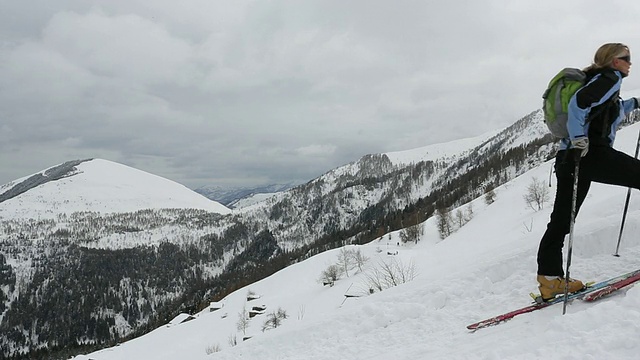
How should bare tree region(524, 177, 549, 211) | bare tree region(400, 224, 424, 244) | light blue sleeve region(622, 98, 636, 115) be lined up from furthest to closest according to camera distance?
bare tree region(400, 224, 424, 244) < bare tree region(524, 177, 549, 211) < light blue sleeve region(622, 98, 636, 115)

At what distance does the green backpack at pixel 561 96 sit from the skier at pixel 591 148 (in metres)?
0.13

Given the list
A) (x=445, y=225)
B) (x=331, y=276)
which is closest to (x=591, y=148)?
(x=331, y=276)

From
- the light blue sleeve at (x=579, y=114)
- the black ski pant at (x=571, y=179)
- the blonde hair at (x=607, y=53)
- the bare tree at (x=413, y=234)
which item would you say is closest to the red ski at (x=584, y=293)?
the black ski pant at (x=571, y=179)

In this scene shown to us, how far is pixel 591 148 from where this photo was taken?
442 centimetres

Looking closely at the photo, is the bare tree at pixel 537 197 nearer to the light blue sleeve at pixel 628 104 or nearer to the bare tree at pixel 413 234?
the bare tree at pixel 413 234

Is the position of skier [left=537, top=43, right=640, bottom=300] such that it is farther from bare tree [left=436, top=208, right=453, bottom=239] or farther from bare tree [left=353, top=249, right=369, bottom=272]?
bare tree [left=436, top=208, right=453, bottom=239]

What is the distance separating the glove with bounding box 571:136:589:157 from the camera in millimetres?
4109

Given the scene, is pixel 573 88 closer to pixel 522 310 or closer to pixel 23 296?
pixel 522 310

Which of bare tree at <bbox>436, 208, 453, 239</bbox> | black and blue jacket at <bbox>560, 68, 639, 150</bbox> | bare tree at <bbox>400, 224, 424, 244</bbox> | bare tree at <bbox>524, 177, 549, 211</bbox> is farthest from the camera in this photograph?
bare tree at <bbox>400, 224, 424, 244</bbox>

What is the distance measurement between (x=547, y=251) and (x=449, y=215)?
7764 centimetres

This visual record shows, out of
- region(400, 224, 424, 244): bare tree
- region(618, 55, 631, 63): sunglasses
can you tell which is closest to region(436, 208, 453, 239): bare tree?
region(400, 224, 424, 244): bare tree

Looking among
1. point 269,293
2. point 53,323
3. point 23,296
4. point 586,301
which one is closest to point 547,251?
point 586,301

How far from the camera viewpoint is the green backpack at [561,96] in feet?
14.0

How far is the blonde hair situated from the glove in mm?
979
